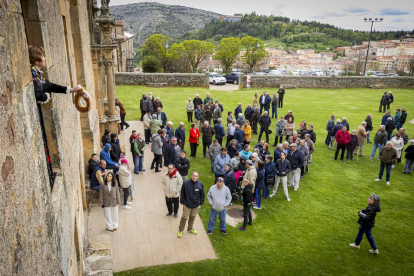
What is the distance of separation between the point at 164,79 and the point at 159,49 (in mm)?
15047

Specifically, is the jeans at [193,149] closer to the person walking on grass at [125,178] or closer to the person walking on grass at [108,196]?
the person walking on grass at [125,178]

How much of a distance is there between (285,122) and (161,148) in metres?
5.85

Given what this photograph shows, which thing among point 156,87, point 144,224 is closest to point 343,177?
point 144,224

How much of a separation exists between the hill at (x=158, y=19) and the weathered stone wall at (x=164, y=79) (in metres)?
106

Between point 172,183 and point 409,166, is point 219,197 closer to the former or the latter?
point 172,183

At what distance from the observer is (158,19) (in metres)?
147

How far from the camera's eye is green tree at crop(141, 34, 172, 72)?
4131 cm

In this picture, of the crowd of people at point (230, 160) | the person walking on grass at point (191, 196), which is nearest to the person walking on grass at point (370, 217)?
the crowd of people at point (230, 160)

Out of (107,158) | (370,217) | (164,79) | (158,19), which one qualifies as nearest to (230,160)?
(107,158)

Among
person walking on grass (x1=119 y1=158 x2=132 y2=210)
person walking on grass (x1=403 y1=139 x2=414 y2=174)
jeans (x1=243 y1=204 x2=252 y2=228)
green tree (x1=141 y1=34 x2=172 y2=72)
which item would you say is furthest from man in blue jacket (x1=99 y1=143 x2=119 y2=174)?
green tree (x1=141 y1=34 x2=172 y2=72)

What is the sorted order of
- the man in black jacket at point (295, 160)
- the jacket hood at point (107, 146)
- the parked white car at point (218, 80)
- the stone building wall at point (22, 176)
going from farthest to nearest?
the parked white car at point (218, 80), the man in black jacket at point (295, 160), the jacket hood at point (107, 146), the stone building wall at point (22, 176)

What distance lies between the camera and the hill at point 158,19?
136 meters

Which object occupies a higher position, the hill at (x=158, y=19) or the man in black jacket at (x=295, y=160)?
the hill at (x=158, y=19)

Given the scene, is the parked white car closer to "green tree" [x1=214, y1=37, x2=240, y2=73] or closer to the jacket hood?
"green tree" [x1=214, y1=37, x2=240, y2=73]
